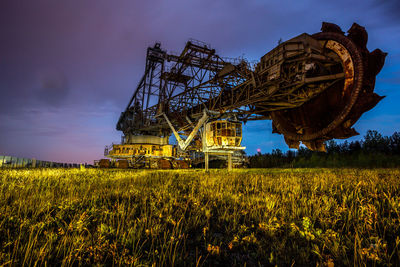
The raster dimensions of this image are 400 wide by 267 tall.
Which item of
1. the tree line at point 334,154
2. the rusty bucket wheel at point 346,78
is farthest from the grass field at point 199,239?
the tree line at point 334,154

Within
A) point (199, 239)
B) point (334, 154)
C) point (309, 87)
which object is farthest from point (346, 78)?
point (334, 154)

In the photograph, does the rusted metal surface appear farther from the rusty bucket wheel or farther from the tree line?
the tree line

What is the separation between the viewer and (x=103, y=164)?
2350 cm

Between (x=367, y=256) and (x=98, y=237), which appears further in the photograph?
(x=98, y=237)

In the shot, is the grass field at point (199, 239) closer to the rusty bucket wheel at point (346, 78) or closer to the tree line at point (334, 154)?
the rusty bucket wheel at point (346, 78)

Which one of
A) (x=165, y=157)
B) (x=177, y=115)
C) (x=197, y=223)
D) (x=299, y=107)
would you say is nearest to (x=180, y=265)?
(x=197, y=223)

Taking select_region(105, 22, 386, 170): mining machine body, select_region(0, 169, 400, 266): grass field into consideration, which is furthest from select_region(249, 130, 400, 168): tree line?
select_region(0, 169, 400, 266): grass field

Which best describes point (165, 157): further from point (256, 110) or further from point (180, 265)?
point (180, 265)

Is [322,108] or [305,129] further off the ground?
[322,108]

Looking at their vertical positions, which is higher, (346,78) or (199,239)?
(346,78)

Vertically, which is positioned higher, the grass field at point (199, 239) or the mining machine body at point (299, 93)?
the mining machine body at point (299, 93)

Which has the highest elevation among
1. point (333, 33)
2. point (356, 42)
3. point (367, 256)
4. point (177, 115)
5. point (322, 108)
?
point (333, 33)

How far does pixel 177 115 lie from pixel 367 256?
17.7 m

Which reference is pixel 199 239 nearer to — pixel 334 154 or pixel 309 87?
pixel 309 87
